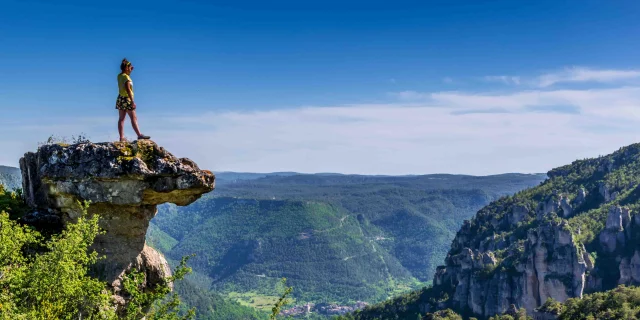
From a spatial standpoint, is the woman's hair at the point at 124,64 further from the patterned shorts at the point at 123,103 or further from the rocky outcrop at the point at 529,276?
the rocky outcrop at the point at 529,276

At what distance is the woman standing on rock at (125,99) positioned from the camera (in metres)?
17.1

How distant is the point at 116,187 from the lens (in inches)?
632

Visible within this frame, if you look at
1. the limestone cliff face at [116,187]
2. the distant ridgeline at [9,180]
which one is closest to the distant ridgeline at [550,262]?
the limestone cliff face at [116,187]

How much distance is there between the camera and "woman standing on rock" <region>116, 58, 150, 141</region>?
56.1ft

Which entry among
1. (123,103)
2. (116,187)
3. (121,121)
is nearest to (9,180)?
(121,121)

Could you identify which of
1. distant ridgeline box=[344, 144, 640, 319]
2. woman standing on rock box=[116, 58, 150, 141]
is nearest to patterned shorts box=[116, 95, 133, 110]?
woman standing on rock box=[116, 58, 150, 141]

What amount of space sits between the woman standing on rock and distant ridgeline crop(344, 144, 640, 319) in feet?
156

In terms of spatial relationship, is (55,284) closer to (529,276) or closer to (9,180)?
(9,180)

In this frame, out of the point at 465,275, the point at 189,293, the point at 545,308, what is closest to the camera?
the point at 545,308

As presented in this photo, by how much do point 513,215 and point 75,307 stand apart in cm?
12469

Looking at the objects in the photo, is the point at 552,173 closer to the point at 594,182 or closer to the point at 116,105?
the point at 594,182

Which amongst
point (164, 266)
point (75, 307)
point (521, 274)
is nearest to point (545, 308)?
point (521, 274)

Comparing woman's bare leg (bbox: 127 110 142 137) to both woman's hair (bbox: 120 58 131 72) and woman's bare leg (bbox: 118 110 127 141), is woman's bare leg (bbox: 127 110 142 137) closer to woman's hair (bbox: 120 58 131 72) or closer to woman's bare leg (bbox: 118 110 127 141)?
woman's bare leg (bbox: 118 110 127 141)

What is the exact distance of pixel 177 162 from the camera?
16547 mm
